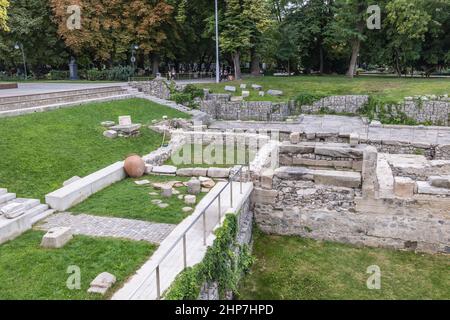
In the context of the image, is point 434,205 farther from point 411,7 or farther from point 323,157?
point 411,7

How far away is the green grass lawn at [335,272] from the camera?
348 inches

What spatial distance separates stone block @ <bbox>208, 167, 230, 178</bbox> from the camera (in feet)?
40.5

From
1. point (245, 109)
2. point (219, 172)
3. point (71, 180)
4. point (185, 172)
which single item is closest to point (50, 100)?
point (71, 180)

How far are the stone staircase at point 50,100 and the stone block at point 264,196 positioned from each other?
990cm

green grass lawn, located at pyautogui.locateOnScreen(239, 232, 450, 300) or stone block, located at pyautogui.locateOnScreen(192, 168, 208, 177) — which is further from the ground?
stone block, located at pyautogui.locateOnScreen(192, 168, 208, 177)

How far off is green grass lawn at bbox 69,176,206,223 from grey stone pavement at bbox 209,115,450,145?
34.5 ft

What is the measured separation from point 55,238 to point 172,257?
92.1 inches

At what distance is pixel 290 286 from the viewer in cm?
905

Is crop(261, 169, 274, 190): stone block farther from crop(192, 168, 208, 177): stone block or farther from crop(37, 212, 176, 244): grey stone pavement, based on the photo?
crop(37, 212, 176, 244): grey stone pavement

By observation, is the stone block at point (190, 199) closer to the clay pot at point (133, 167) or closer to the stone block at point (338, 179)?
the clay pot at point (133, 167)

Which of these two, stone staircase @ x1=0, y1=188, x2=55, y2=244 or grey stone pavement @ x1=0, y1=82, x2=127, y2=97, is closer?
stone staircase @ x1=0, y1=188, x2=55, y2=244

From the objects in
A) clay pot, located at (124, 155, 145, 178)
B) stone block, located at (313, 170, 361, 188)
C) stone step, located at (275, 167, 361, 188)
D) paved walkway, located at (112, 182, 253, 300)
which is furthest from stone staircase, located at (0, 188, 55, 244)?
stone block, located at (313, 170, 361, 188)

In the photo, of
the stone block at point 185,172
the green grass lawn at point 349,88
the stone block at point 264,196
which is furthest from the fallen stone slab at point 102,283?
the green grass lawn at point 349,88
